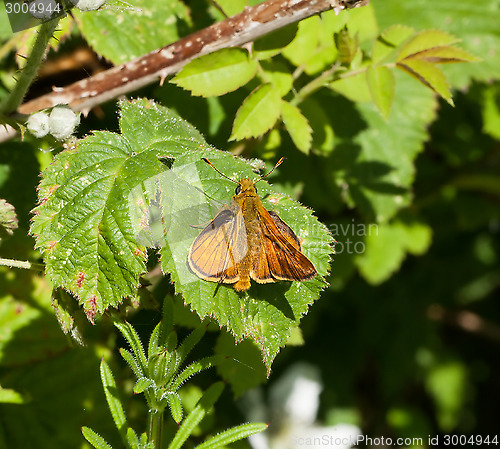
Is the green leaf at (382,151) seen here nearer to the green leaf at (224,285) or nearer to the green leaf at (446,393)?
the green leaf at (224,285)

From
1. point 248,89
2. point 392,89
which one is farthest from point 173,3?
point 392,89

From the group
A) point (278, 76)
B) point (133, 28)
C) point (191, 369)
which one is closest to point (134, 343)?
point (191, 369)

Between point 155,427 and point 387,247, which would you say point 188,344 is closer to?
point 155,427

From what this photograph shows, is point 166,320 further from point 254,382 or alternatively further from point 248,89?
point 248,89

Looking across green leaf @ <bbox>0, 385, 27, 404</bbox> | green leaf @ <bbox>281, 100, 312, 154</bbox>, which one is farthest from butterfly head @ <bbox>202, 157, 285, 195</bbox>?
green leaf @ <bbox>0, 385, 27, 404</bbox>

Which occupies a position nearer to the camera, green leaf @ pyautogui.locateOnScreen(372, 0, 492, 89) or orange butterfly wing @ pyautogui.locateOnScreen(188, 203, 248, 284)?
orange butterfly wing @ pyautogui.locateOnScreen(188, 203, 248, 284)

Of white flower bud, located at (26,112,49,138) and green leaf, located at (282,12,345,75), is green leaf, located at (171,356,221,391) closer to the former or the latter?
white flower bud, located at (26,112,49,138)
